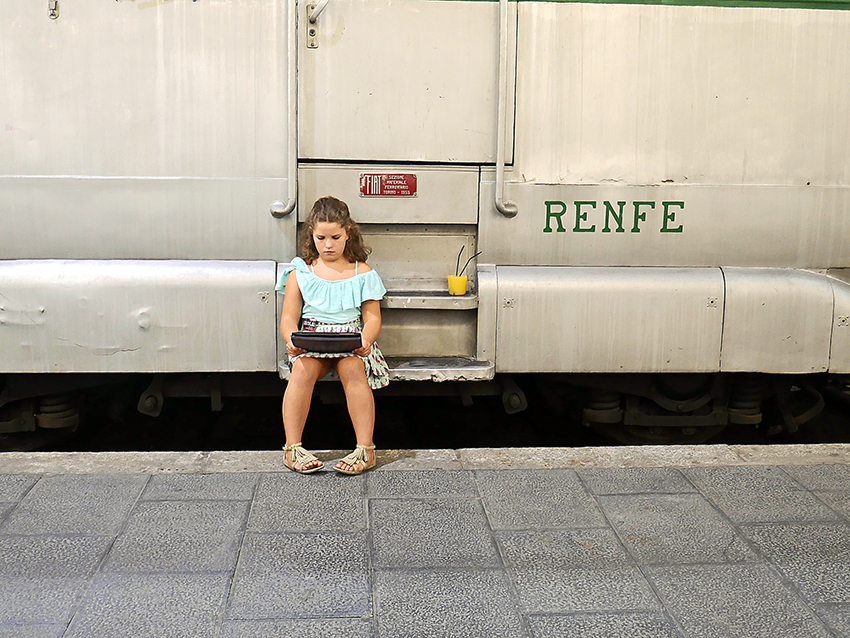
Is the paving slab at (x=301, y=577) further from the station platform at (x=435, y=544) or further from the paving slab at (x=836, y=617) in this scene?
the paving slab at (x=836, y=617)

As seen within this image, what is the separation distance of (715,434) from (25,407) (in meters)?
3.44

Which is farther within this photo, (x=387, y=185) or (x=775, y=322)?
(x=775, y=322)

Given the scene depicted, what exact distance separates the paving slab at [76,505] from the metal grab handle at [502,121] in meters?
1.93

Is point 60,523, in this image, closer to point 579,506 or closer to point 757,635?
point 579,506

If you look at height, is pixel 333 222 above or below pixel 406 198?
below

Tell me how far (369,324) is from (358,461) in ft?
1.88

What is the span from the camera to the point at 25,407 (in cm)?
381

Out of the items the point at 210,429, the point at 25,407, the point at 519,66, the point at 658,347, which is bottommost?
the point at 210,429

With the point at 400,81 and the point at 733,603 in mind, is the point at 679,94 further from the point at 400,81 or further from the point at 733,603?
the point at 733,603

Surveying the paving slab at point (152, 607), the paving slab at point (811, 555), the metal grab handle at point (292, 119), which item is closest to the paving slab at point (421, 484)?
the paving slab at point (152, 607)

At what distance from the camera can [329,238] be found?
333 cm

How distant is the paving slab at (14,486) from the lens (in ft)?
9.85

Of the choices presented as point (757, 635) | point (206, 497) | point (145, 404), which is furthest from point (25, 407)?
point (757, 635)

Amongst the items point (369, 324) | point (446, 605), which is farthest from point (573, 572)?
point (369, 324)
